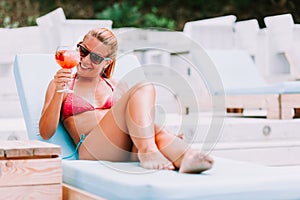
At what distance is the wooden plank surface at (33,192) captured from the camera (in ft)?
7.69

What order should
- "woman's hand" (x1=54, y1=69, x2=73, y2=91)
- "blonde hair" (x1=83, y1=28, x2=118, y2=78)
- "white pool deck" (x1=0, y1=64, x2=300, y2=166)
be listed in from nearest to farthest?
"woman's hand" (x1=54, y1=69, x2=73, y2=91) < "blonde hair" (x1=83, y1=28, x2=118, y2=78) < "white pool deck" (x1=0, y1=64, x2=300, y2=166)

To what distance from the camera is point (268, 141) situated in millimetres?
4730

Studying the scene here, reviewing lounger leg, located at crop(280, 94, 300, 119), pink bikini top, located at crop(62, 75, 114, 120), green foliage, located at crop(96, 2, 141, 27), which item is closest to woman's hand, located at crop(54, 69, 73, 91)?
pink bikini top, located at crop(62, 75, 114, 120)

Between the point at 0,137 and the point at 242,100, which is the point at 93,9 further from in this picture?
the point at 0,137

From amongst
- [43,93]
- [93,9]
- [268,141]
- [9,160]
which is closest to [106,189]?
[9,160]

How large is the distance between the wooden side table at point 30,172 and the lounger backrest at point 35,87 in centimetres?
43

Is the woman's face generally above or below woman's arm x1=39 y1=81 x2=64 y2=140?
above

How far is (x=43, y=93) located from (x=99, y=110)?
1.09 feet

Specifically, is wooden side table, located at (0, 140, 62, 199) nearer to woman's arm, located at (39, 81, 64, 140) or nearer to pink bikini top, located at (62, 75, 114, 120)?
woman's arm, located at (39, 81, 64, 140)

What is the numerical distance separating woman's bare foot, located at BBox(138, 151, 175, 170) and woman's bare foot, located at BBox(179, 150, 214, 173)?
3.9 inches

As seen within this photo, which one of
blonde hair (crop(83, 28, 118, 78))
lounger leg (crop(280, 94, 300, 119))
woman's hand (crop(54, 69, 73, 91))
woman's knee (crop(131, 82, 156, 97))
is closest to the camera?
woman's knee (crop(131, 82, 156, 97))

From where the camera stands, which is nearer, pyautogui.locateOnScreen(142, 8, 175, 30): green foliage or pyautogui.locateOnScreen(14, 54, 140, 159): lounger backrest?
pyautogui.locateOnScreen(14, 54, 140, 159): lounger backrest

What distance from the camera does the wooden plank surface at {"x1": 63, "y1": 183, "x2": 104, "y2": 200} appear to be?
225 cm

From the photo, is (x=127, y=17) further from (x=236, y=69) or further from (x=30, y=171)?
(x=30, y=171)
